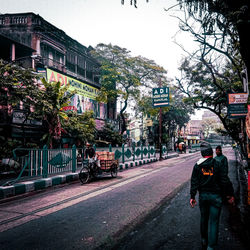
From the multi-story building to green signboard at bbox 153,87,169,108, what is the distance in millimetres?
7349

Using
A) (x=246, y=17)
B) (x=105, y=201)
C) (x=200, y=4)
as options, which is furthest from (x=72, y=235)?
(x=200, y=4)

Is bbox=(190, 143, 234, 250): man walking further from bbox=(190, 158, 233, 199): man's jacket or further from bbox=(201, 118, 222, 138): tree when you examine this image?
bbox=(201, 118, 222, 138): tree

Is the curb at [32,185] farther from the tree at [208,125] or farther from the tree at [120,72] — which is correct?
the tree at [208,125]

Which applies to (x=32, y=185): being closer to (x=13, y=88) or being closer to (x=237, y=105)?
(x=13, y=88)

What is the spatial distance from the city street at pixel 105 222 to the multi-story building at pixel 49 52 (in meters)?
10.4

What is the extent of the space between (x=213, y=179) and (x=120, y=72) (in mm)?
24158

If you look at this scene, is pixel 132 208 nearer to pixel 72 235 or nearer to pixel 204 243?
pixel 72 235

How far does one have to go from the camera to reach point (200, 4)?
594 cm

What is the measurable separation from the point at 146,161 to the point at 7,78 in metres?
13.5

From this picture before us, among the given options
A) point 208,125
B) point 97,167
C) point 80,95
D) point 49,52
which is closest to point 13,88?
point 97,167

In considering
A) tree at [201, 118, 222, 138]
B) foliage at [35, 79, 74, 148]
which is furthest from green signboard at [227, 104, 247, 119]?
tree at [201, 118, 222, 138]

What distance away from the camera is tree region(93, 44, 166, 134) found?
26.3 m

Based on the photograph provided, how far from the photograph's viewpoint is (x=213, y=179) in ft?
11.0

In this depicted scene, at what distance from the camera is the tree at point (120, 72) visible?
26281 mm
